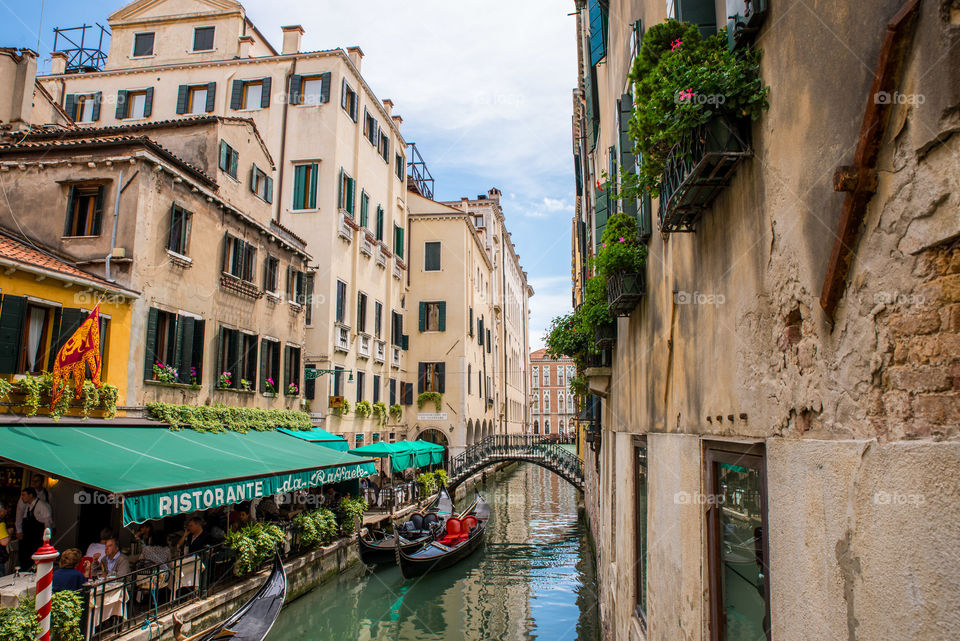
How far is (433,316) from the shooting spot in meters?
33.0

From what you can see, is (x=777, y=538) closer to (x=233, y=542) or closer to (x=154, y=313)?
(x=233, y=542)

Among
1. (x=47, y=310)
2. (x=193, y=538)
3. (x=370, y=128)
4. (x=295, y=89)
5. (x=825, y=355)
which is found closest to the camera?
(x=825, y=355)

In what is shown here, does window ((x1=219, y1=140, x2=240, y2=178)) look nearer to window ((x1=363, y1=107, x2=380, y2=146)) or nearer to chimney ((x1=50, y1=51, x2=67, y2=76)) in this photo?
window ((x1=363, y1=107, x2=380, y2=146))

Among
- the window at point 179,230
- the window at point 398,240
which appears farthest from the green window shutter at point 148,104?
the window at point 179,230

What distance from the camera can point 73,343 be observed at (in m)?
9.77

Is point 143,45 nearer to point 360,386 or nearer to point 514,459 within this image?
point 360,386

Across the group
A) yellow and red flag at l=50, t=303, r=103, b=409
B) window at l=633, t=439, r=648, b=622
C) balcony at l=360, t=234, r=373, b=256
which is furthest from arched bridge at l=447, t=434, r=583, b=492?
window at l=633, t=439, r=648, b=622

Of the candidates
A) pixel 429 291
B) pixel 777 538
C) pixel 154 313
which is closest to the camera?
pixel 777 538

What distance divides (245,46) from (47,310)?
16426 mm

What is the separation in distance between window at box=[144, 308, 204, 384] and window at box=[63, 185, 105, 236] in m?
1.95

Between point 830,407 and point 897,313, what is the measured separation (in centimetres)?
49

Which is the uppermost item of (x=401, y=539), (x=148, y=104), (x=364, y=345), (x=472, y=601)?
(x=148, y=104)

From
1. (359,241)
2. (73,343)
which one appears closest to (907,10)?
(73,343)

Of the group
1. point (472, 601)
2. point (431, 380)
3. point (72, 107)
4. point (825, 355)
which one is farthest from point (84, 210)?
point (431, 380)
